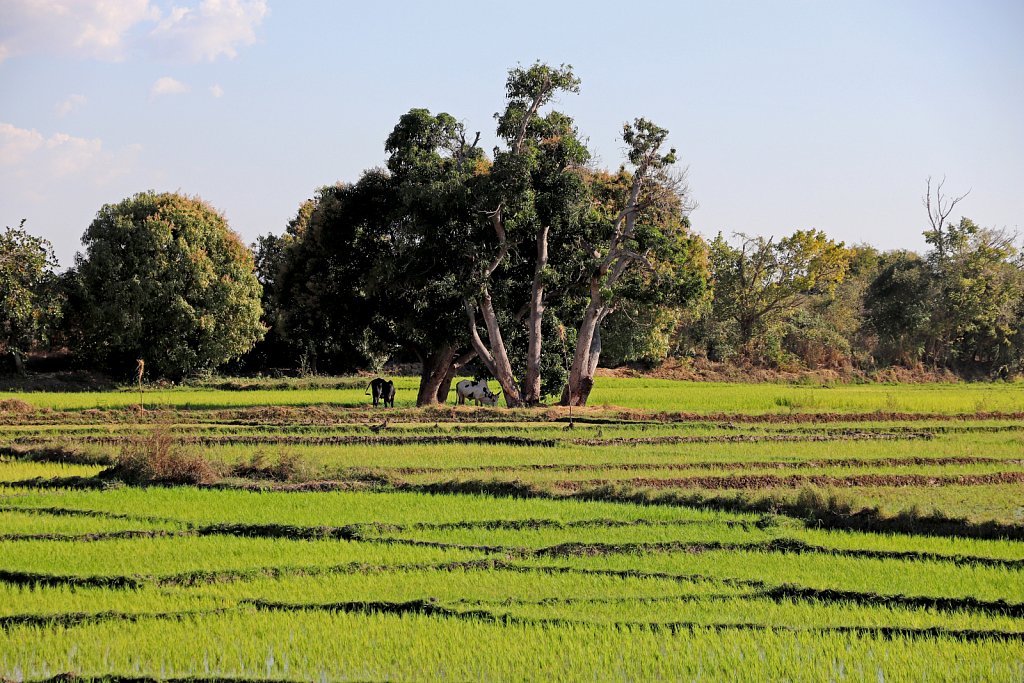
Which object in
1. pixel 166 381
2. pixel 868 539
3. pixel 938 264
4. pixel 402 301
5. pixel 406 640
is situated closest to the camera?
pixel 406 640

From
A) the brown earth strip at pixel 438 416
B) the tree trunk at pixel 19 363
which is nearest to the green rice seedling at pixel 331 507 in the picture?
the brown earth strip at pixel 438 416

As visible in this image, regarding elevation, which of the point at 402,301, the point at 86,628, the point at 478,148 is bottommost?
the point at 86,628

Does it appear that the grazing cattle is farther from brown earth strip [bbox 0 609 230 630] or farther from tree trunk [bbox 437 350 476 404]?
brown earth strip [bbox 0 609 230 630]

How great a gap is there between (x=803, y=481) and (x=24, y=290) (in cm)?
2841

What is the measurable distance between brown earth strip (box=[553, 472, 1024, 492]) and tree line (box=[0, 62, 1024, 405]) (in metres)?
12.5

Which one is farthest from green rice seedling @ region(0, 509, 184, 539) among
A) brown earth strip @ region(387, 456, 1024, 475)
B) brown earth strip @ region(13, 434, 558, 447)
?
brown earth strip @ region(13, 434, 558, 447)

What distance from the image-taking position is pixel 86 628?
827 centimetres

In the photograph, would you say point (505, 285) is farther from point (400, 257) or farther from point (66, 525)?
point (66, 525)

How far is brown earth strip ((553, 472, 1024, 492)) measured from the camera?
14992mm

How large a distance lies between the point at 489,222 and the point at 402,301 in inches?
144

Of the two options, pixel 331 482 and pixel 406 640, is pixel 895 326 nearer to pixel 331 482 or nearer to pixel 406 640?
pixel 331 482

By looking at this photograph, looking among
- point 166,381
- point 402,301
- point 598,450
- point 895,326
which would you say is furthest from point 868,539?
point 895,326

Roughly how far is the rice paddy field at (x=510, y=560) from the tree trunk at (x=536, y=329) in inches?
319

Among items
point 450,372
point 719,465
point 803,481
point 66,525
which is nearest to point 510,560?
point 66,525
